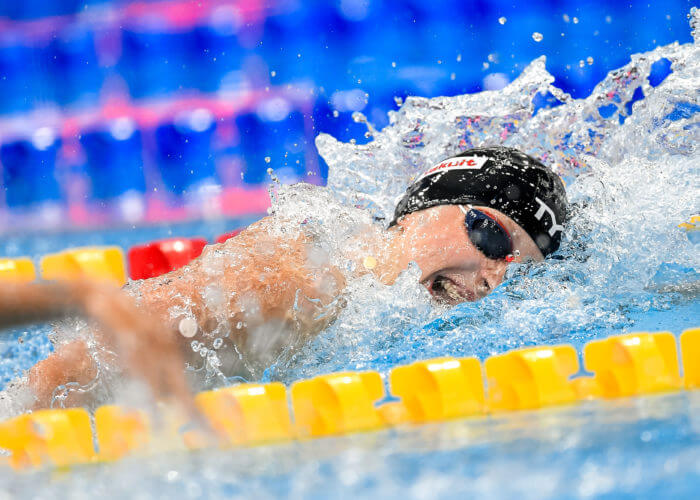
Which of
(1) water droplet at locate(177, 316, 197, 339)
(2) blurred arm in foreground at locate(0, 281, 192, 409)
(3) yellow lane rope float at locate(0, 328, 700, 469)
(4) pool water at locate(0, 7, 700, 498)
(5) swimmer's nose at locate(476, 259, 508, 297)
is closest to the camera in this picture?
(2) blurred arm in foreground at locate(0, 281, 192, 409)

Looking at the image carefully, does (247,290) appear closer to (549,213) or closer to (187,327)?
(187,327)

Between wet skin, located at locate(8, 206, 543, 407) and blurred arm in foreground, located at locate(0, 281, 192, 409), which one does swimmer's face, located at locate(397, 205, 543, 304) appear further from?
blurred arm in foreground, located at locate(0, 281, 192, 409)

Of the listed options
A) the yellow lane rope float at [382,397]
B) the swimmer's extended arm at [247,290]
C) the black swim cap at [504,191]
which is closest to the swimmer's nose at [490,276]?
the black swim cap at [504,191]

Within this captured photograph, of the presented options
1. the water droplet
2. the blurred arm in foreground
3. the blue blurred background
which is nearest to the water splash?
the water droplet

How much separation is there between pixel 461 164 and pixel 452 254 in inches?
13.2

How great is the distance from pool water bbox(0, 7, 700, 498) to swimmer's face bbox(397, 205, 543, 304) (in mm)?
47

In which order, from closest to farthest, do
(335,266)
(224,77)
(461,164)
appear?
(335,266)
(461,164)
(224,77)

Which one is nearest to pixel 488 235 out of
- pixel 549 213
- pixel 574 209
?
pixel 549 213

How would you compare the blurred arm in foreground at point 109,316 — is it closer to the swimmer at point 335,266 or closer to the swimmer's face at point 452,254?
the swimmer at point 335,266

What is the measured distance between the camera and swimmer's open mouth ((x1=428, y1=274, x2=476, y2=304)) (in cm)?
214

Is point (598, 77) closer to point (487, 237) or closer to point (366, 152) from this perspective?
point (366, 152)

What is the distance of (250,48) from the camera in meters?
5.21

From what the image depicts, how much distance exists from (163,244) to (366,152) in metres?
0.91

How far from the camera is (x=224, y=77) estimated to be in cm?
529
